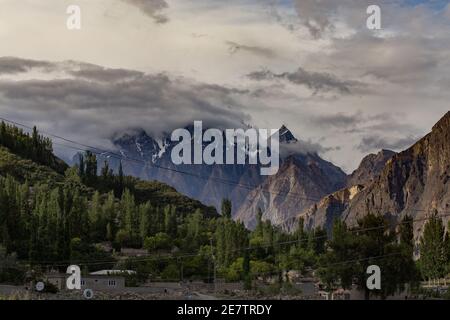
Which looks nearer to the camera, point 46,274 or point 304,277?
point 46,274

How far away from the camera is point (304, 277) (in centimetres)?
17512

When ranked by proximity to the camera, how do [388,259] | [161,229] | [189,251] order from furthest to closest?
[161,229]
[189,251]
[388,259]

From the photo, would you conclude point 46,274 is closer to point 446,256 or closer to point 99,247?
point 99,247

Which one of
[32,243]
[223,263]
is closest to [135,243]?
[223,263]

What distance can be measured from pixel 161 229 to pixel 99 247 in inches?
966
